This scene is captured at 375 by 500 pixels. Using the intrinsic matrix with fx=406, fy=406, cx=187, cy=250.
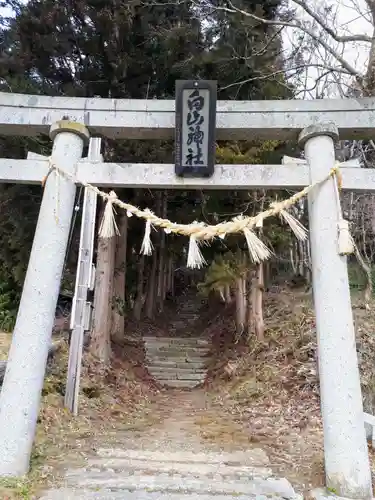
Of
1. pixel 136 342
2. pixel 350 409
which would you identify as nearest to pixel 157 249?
pixel 136 342

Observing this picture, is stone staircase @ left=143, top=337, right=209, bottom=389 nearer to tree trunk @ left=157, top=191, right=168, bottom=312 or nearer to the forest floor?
the forest floor

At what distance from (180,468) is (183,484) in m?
0.44

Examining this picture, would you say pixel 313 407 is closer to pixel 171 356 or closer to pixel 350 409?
pixel 350 409

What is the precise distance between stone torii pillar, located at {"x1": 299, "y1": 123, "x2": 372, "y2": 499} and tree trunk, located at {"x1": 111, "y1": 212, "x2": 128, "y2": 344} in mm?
6029

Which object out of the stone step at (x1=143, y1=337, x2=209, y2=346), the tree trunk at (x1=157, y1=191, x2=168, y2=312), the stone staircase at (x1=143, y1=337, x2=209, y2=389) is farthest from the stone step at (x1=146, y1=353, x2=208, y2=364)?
the tree trunk at (x1=157, y1=191, x2=168, y2=312)

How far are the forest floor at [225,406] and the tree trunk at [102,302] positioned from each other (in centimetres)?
41

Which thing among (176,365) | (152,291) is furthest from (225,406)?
(152,291)

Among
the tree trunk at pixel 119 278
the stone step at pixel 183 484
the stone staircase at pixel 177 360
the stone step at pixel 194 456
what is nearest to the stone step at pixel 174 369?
the stone staircase at pixel 177 360

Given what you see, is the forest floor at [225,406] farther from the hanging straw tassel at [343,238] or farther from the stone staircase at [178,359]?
the hanging straw tassel at [343,238]

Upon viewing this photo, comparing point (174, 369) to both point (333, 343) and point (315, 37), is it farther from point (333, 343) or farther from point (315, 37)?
point (315, 37)

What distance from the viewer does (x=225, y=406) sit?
7.53 metres

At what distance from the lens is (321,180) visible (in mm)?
4023

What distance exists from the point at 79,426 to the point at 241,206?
219 inches

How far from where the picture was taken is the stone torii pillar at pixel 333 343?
3363 mm
